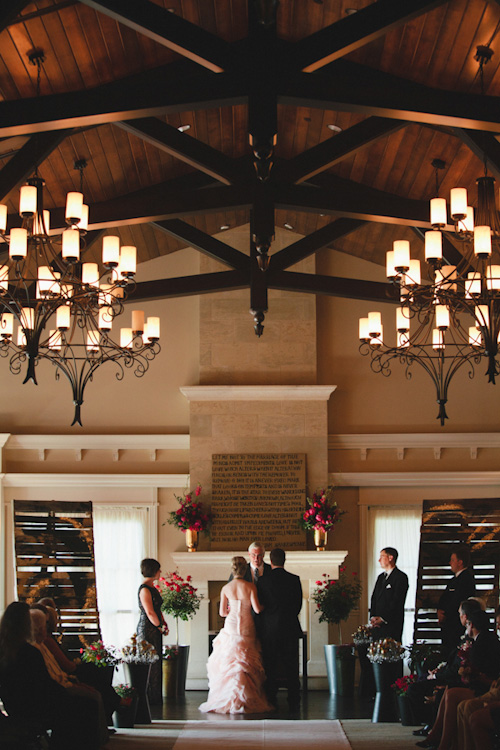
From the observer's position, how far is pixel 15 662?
5.06 metres

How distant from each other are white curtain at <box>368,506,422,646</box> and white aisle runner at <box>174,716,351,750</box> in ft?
12.8

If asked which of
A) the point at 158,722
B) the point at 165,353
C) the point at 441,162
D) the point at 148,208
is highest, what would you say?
the point at 441,162

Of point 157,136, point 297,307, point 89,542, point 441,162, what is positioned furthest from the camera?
point 297,307

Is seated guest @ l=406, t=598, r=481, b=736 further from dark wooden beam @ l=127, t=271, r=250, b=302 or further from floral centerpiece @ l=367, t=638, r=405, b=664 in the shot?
dark wooden beam @ l=127, t=271, r=250, b=302

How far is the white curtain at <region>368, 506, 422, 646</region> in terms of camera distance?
1102 cm

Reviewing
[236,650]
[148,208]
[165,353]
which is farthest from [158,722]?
[165,353]

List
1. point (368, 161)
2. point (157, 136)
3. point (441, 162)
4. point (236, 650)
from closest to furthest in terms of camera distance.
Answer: point (157, 136) → point (236, 650) → point (441, 162) → point (368, 161)

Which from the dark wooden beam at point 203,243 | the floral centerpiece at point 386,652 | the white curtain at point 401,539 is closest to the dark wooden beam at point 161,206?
the dark wooden beam at point 203,243

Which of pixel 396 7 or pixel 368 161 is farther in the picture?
pixel 368 161

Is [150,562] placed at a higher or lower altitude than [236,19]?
lower

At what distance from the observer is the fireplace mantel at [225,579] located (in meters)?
10.3

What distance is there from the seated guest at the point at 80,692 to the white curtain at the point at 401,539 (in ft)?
18.6

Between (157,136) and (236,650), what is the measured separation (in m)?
4.54

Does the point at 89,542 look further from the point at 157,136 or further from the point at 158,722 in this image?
the point at 157,136
